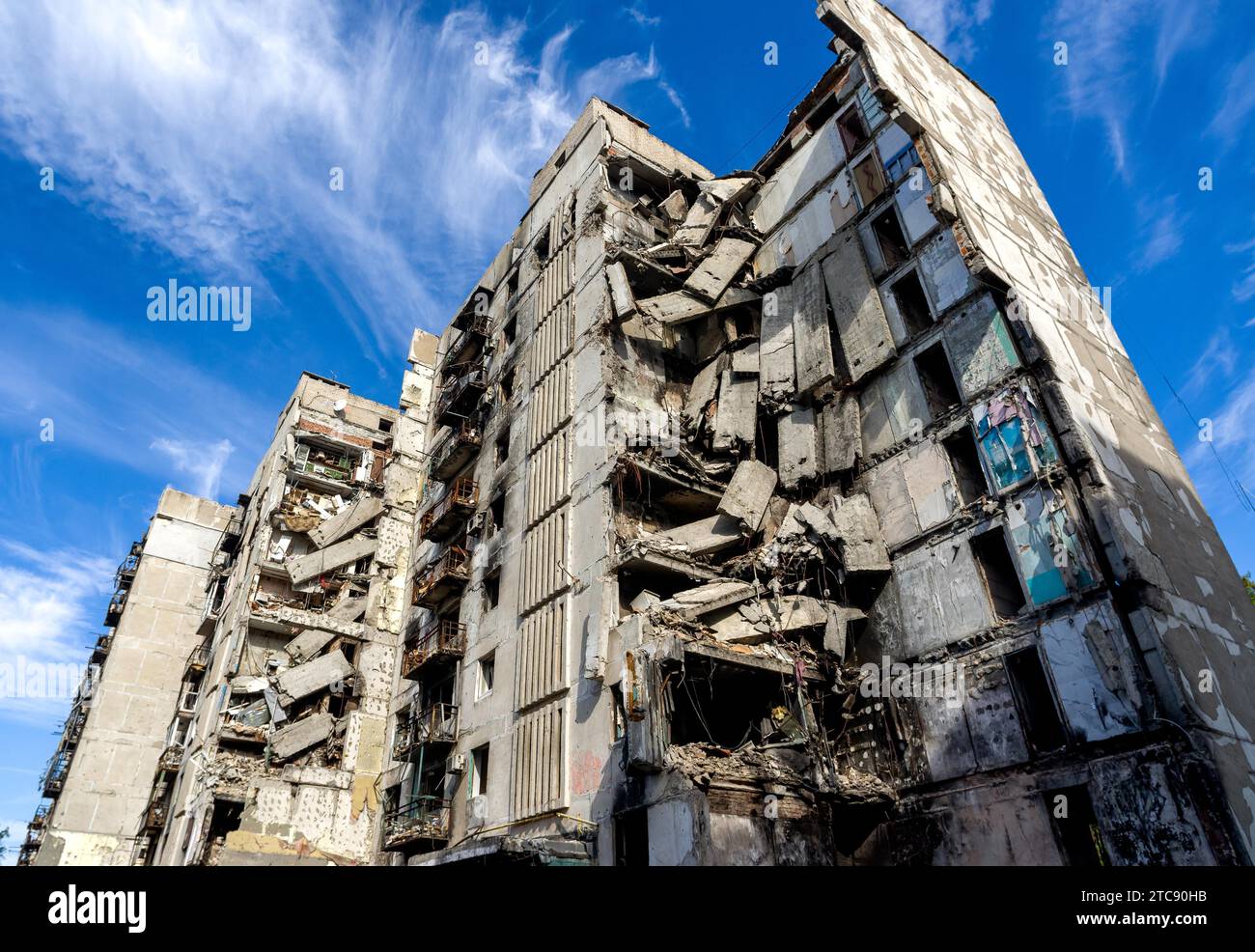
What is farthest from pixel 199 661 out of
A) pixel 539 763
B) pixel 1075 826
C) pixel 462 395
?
pixel 1075 826

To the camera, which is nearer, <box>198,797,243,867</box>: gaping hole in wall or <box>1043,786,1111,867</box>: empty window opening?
<box>1043,786,1111,867</box>: empty window opening

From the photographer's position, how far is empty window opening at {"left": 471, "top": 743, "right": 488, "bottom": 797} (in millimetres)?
22375

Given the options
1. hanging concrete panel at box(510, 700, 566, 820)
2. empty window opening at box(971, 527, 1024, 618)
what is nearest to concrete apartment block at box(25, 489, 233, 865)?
hanging concrete panel at box(510, 700, 566, 820)

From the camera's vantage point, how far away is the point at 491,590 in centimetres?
2622

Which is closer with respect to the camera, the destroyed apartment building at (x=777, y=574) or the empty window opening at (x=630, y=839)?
the destroyed apartment building at (x=777, y=574)

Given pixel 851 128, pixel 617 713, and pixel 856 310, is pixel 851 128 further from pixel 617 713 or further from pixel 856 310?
pixel 617 713

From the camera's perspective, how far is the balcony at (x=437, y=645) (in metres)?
25.8

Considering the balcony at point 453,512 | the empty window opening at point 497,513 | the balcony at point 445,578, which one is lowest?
the balcony at point 445,578

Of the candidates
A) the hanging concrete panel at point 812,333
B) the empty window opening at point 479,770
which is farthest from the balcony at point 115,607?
the hanging concrete panel at point 812,333

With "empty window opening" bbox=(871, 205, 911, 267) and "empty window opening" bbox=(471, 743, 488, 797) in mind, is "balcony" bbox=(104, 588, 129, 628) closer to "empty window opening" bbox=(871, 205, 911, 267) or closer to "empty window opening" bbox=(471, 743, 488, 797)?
"empty window opening" bbox=(471, 743, 488, 797)

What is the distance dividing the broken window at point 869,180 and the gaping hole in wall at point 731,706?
14351 mm

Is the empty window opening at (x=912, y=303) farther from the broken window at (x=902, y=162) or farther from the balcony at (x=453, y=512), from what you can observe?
the balcony at (x=453, y=512)

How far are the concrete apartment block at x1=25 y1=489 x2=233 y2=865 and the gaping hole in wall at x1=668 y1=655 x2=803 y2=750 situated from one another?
2676 cm

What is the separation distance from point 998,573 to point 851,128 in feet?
51.2
